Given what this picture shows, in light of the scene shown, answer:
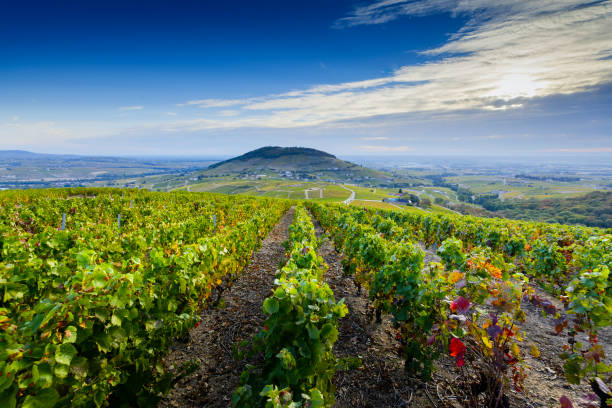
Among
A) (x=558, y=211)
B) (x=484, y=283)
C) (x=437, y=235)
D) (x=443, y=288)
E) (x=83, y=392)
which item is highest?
(x=484, y=283)

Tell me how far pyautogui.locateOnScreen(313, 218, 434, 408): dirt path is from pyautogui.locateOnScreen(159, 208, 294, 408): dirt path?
2.00 metres

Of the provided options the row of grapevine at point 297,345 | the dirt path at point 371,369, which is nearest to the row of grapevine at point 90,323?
the row of grapevine at point 297,345

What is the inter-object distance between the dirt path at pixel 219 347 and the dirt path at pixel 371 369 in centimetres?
200

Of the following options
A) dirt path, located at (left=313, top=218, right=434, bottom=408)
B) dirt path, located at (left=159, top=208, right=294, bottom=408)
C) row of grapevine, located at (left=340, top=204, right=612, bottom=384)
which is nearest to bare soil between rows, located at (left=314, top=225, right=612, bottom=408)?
dirt path, located at (left=313, top=218, right=434, bottom=408)

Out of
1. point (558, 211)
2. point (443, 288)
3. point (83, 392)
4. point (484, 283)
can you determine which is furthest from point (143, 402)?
point (558, 211)

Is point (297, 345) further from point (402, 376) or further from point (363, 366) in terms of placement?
point (402, 376)

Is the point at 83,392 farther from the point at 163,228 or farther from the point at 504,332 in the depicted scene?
the point at 163,228

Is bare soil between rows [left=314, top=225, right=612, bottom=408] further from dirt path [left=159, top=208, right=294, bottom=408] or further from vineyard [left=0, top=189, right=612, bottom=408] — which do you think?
dirt path [left=159, top=208, right=294, bottom=408]

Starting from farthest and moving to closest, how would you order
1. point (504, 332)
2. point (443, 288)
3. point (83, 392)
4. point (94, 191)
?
point (94, 191) < point (443, 288) < point (504, 332) < point (83, 392)

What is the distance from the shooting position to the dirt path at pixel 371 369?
4.19m

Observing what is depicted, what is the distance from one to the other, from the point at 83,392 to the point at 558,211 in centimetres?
14817

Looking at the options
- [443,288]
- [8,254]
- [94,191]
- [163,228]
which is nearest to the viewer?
[443,288]

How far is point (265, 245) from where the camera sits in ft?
47.3

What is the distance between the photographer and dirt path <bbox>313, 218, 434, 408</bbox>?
13.8 feet
